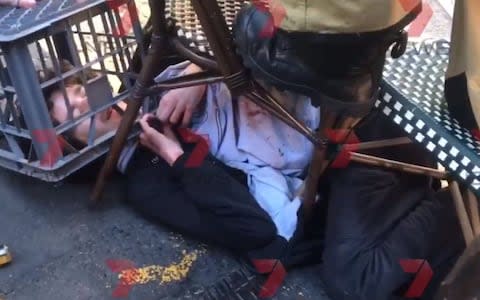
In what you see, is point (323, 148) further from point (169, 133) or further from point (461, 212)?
point (169, 133)

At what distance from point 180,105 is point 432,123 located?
1.94 feet

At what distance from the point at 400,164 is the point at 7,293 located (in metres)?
0.81

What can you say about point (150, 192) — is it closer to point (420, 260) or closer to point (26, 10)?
point (26, 10)

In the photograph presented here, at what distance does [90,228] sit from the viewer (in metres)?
1.53

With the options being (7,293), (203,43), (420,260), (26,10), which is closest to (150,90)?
(203,43)

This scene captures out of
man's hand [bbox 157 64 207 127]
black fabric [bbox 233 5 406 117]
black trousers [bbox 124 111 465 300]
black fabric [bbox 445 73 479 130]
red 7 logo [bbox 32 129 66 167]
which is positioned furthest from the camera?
man's hand [bbox 157 64 207 127]

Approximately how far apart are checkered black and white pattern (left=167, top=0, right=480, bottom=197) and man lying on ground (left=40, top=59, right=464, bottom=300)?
12cm

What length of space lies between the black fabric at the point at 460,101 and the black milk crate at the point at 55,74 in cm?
66

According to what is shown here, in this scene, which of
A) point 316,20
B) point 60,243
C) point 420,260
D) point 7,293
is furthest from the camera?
point 60,243

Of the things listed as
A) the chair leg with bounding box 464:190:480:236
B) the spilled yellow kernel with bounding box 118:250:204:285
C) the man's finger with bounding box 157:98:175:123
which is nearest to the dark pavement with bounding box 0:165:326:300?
the spilled yellow kernel with bounding box 118:250:204:285

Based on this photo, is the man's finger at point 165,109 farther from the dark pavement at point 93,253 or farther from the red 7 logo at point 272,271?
the red 7 logo at point 272,271

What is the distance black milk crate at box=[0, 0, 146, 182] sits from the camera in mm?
1312

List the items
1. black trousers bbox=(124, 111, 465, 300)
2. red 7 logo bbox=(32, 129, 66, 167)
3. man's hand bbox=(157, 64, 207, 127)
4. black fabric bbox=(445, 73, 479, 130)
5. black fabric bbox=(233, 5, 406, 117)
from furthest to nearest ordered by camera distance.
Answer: man's hand bbox=(157, 64, 207, 127)
red 7 logo bbox=(32, 129, 66, 167)
black trousers bbox=(124, 111, 465, 300)
black fabric bbox=(445, 73, 479, 130)
black fabric bbox=(233, 5, 406, 117)

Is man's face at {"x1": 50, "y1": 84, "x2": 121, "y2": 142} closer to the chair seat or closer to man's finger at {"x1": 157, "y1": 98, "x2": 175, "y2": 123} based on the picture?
man's finger at {"x1": 157, "y1": 98, "x2": 175, "y2": 123}
